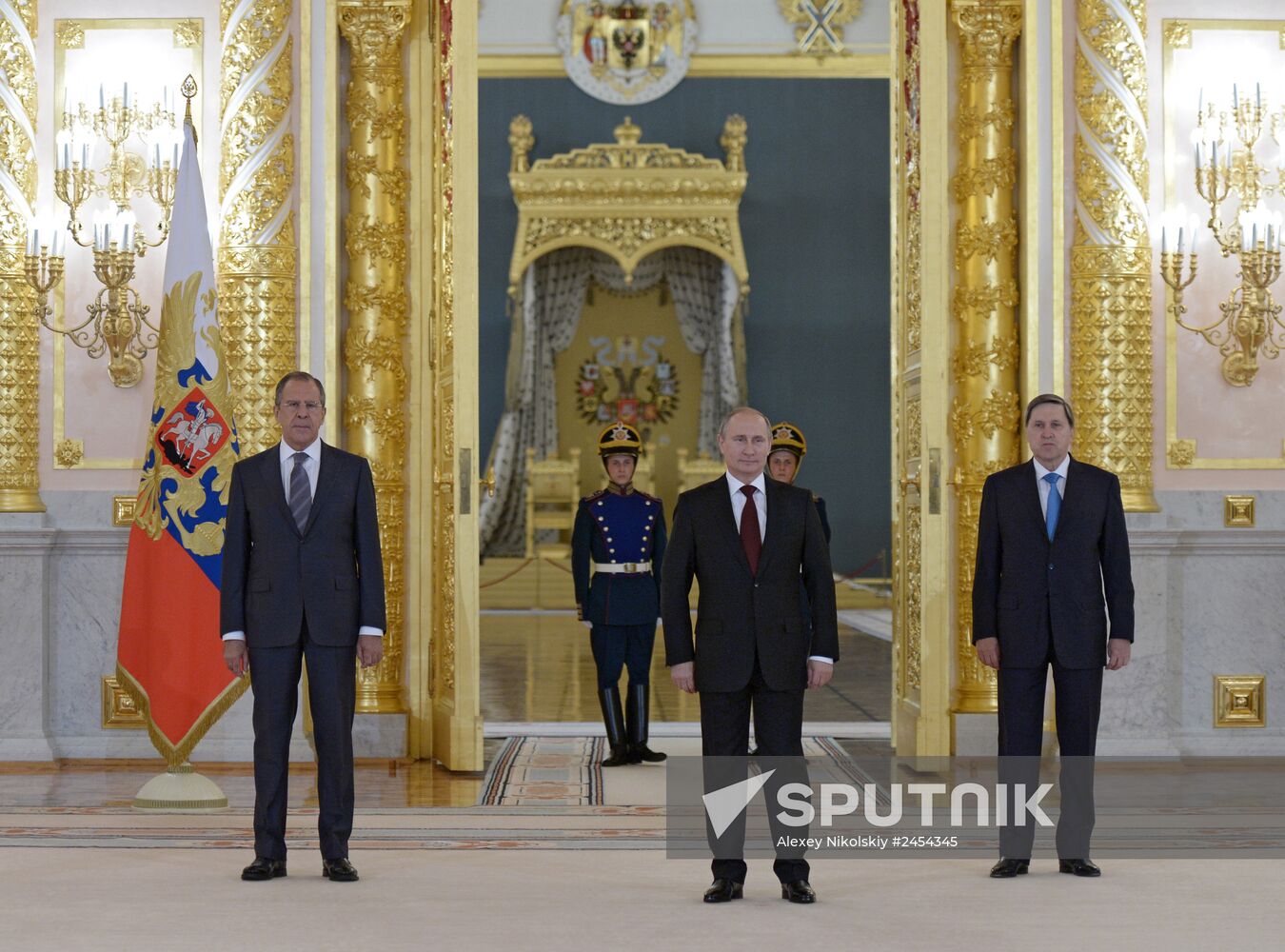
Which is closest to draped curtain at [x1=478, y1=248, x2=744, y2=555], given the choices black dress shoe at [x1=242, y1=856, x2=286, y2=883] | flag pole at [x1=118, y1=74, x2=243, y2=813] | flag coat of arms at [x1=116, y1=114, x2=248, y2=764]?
flag coat of arms at [x1=116, y1=114, x2=248, y2=764]

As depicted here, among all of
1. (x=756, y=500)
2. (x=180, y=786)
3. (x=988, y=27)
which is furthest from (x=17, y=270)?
(x=988, y=27)

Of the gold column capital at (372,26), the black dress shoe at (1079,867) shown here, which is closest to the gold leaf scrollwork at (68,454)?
the gold column capital at (372,26)

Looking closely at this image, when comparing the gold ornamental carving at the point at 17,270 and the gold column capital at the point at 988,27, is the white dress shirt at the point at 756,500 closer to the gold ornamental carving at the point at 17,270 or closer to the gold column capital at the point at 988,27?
the gold column capital at the point at 988,27

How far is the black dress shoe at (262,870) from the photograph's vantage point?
181 inches

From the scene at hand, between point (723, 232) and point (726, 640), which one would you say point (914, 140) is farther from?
point (723, 232)

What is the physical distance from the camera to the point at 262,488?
186 inches

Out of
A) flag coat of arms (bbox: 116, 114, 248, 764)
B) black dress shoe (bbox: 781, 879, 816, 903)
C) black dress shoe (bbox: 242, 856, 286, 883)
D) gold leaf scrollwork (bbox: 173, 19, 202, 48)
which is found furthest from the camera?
gold leaf scrollwork (bbox: 173, 19, 202, 48)

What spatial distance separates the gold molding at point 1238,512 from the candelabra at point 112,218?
4986mm

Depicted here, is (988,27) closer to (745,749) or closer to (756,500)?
(756,500)

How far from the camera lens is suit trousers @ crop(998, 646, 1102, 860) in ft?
15.2

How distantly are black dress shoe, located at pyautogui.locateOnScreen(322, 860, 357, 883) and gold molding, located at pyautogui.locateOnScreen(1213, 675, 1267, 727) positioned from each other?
4342 millimetres

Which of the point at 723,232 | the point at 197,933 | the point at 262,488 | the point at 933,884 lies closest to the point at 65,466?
the point at 262,488

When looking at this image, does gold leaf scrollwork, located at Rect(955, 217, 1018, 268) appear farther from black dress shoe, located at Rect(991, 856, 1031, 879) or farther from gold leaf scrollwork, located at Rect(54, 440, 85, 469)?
gold leaf scrollwork, located at Rect(54, 440, 85, 469)

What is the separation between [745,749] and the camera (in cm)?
435
